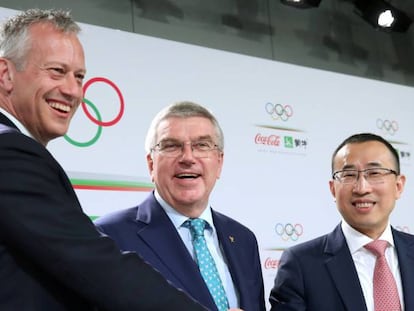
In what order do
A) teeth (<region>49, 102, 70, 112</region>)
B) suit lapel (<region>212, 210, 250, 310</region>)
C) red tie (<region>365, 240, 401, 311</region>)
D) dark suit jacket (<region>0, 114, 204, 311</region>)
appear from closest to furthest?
dark suit jacket (<region>0, 114, 204, 311</region>)
teeth (<region>49, 102, 70, 112</region>)
suit lapel (<region>212, 210, 250, 310</region>)
red tie (<region>365, 240, 401, 311</region>)

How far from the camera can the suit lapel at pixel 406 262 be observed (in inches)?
101

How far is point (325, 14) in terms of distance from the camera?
6.11 metres

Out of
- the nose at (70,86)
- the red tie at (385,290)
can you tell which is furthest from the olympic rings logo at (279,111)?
the nose at (70,86)

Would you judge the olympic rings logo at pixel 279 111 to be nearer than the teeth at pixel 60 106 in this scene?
No

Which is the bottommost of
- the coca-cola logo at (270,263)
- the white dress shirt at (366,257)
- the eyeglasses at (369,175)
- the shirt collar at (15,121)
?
the coca-cola logo at (270,263)

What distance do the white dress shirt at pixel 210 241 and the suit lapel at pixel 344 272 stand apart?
438mm

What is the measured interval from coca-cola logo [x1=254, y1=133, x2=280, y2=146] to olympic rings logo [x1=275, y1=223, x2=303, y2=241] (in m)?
0.56

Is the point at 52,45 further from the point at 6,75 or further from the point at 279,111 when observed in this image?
the point at 279,111

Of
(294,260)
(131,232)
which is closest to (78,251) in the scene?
(131,232)

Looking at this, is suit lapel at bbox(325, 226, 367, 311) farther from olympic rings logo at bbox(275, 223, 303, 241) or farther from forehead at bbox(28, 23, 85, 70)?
olympic rings logo at bbox(275, 223, 303, 241)

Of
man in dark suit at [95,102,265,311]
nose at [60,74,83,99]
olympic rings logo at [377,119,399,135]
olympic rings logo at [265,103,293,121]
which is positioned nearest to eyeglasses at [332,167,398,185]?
man in dark suit at [95,102,265,311]

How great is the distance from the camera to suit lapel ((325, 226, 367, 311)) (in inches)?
99.7

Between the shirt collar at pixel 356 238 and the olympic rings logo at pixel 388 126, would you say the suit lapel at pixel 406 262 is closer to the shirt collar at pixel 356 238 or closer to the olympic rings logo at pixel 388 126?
the shirt collar at pixel 356 238

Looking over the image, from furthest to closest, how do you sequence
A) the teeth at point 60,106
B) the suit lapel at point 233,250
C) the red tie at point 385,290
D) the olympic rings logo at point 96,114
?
the olympic rings logo at point 96,114, the red tie at point 385,290, the suit lapel at point 233,250, the teeth at point 60,106
